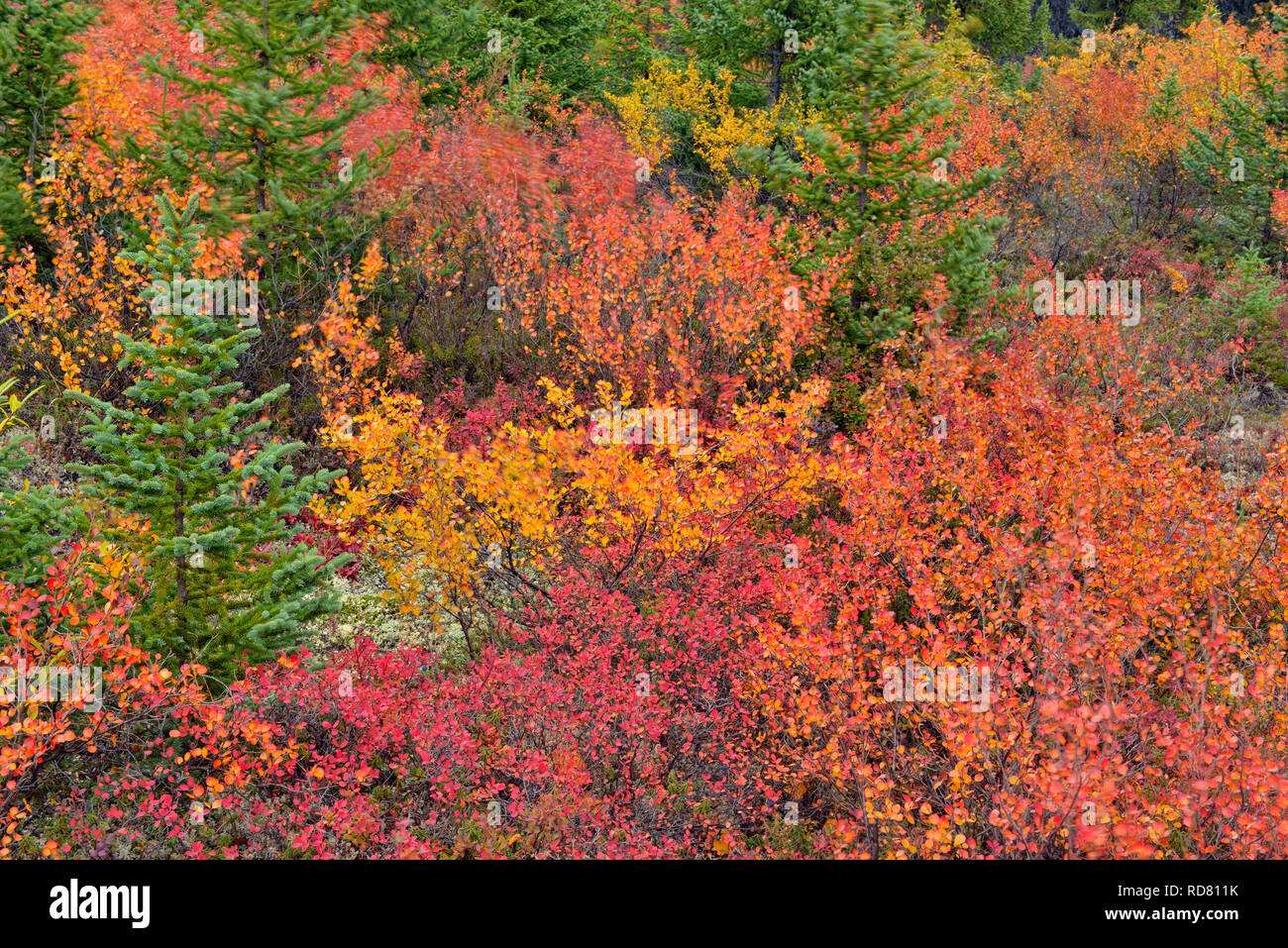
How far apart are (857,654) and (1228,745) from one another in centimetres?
363

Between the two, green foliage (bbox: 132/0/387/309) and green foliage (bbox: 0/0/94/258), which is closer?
green foliage (bbox: 132/0/387/309)

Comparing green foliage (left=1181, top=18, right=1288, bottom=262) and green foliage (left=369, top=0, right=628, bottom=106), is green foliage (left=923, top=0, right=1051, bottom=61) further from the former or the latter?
green foliage (left=369, top=0, right=628, bottom=106)

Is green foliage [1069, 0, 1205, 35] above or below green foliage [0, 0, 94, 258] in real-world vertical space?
above

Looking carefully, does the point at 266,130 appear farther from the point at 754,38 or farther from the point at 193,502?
the point at 754,38

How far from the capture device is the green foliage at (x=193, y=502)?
7172 mm

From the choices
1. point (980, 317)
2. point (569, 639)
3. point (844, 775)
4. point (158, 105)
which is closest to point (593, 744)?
point (569, 639)

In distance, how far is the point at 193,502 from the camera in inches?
300

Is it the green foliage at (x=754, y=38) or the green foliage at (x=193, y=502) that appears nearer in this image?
the green foliage at (x=193, y=502)

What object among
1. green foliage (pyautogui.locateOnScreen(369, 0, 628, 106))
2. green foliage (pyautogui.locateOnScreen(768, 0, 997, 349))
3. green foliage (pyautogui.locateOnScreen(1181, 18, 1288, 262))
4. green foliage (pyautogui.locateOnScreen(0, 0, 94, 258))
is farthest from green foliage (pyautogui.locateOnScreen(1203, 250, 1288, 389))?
green foliage (pyautogui.locateOnScreen(0, 0, 94, 258))

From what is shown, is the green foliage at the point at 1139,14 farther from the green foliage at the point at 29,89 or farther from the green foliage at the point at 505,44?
the green foliage at the point at 29,89

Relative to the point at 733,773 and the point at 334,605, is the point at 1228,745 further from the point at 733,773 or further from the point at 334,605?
the point at 334,605

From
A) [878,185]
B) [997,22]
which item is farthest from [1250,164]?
[997,22]

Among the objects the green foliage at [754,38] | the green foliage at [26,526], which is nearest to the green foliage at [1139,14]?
the green foliage at [754,38]

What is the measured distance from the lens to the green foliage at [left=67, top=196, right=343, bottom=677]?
7.17 metres
